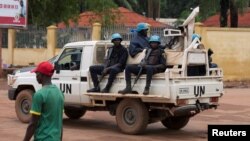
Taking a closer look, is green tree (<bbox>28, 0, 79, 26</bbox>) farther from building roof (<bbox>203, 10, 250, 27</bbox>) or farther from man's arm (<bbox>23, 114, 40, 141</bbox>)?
man's arm (<bbox>23, 114, 40, 141</bbox>)

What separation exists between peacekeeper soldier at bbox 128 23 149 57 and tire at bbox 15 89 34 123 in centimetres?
307

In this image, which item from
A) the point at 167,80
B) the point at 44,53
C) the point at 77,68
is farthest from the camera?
the point at 44,53

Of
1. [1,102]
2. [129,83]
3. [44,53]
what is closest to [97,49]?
[129,83]

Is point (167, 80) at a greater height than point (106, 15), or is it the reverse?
point (106, 15)

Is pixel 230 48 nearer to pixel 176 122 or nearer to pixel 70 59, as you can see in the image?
pixel 176 122

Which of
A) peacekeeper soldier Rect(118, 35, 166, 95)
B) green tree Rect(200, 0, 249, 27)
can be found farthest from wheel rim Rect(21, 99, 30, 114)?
green tree Rect(200, 0, 249, 27)

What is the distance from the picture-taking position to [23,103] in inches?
550

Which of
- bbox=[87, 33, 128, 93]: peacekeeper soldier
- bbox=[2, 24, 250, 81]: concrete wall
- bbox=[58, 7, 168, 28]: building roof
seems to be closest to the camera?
bbox=[87, 33, 128, 93]: peacekeeper soldier

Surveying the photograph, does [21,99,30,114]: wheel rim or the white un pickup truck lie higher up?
the white un pickup truck

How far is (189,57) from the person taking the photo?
11.9m

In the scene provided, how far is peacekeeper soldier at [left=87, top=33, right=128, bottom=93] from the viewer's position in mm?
12273

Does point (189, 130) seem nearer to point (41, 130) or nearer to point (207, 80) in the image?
point (207, 80)

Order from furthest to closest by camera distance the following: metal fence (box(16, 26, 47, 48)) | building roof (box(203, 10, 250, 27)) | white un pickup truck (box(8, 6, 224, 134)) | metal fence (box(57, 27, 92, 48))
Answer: building roof (box(203, 10, 250, 27))
metal fence (box(16, 26, 47, 48))
metal fence (box(57, 27, 92, 48))
white un pickup truck (box(8, 6, 224, 134))

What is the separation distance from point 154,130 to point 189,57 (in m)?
2.22
